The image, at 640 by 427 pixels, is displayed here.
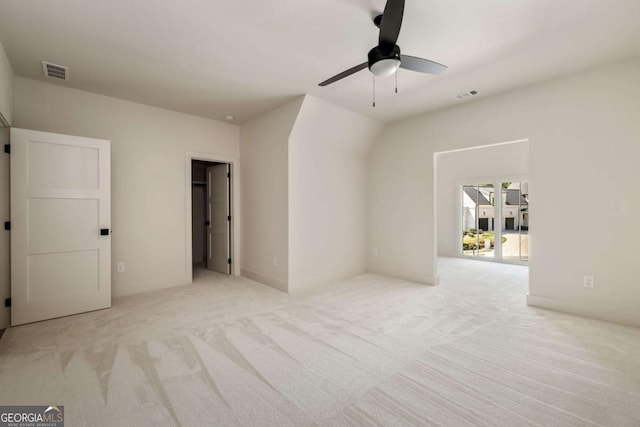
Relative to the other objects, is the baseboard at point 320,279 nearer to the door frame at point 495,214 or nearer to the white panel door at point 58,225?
the white panel door at point 58,225

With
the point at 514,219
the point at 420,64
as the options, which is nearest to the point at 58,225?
the point at 420,64

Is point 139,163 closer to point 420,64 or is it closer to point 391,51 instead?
point 391,51

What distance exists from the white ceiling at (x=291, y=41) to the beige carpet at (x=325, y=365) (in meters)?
2.77

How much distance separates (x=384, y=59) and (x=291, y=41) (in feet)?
3.28

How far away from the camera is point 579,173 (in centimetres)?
323

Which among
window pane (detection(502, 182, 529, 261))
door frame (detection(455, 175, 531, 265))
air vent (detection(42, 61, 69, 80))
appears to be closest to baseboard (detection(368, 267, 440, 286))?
door frame (detection(455, 175, 531, 265))

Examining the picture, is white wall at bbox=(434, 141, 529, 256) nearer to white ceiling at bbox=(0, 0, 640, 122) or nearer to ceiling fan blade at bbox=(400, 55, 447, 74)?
white ceiling at bbox=(0, 0, 640, 122)

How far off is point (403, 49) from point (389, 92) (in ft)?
3.38

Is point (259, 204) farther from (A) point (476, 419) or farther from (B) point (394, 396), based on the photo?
(A) point (476, 419)

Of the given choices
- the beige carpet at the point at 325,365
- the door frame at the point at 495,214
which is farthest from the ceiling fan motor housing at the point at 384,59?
the door frame at the point at 495,214

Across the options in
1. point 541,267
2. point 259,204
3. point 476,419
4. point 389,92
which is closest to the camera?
point 476,419

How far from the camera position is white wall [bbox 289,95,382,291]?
13.9 ft

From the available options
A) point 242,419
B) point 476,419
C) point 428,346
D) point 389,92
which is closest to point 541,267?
point 428,346

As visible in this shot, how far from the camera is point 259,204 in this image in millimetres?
4730
